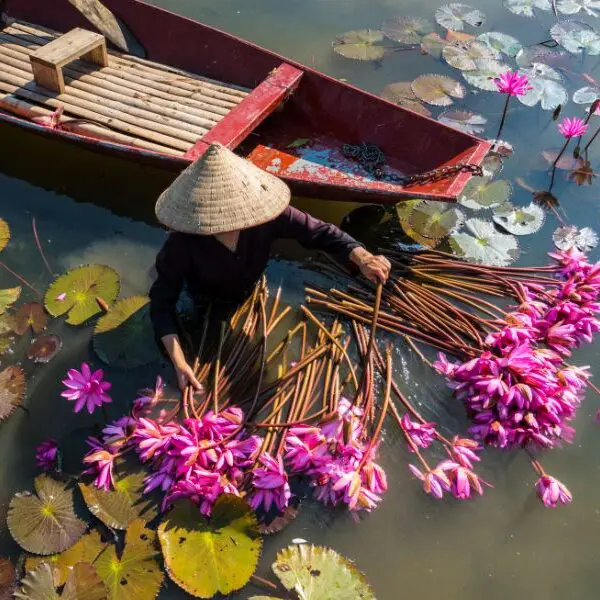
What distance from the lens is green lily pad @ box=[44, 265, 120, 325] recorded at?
4.04 m

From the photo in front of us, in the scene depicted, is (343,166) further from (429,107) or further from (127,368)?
(127,368)

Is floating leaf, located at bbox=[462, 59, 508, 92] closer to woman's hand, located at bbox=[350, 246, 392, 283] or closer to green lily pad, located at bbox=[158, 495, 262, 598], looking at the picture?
woman's hand, located at bbox=[350, 246, 392, 283]

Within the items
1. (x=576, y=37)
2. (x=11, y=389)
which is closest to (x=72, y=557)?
(x=11, y=389)

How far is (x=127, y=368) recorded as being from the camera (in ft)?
12.4

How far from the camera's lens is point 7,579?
9.64ft

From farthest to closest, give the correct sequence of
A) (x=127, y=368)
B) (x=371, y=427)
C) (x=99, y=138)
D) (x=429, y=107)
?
(x=429, y=107) < (x=99, y=138) < (x=127, y=368) < (x=371, y=427)

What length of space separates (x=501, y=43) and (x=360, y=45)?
1.67 m

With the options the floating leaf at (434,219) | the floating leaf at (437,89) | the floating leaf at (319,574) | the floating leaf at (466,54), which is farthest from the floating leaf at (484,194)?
the floating leaf at (319,574)

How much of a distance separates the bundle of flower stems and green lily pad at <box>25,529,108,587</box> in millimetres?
1787

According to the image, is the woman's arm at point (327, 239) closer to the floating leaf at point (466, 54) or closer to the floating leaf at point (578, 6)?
the floating leaf at point (466, 54)

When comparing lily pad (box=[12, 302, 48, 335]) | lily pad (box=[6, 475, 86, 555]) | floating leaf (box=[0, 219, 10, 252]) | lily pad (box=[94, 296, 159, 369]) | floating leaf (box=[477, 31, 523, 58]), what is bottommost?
lily pad (box=[6, 475, 86, 555])

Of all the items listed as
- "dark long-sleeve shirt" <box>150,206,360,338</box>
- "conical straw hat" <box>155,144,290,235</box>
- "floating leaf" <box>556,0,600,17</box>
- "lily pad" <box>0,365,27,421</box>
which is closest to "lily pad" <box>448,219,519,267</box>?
"dark long-sleeve shirt" <box>150,206,360,338</box>

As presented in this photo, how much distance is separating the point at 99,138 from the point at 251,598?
3.66 m

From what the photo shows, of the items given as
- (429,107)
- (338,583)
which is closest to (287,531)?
(338,583)
